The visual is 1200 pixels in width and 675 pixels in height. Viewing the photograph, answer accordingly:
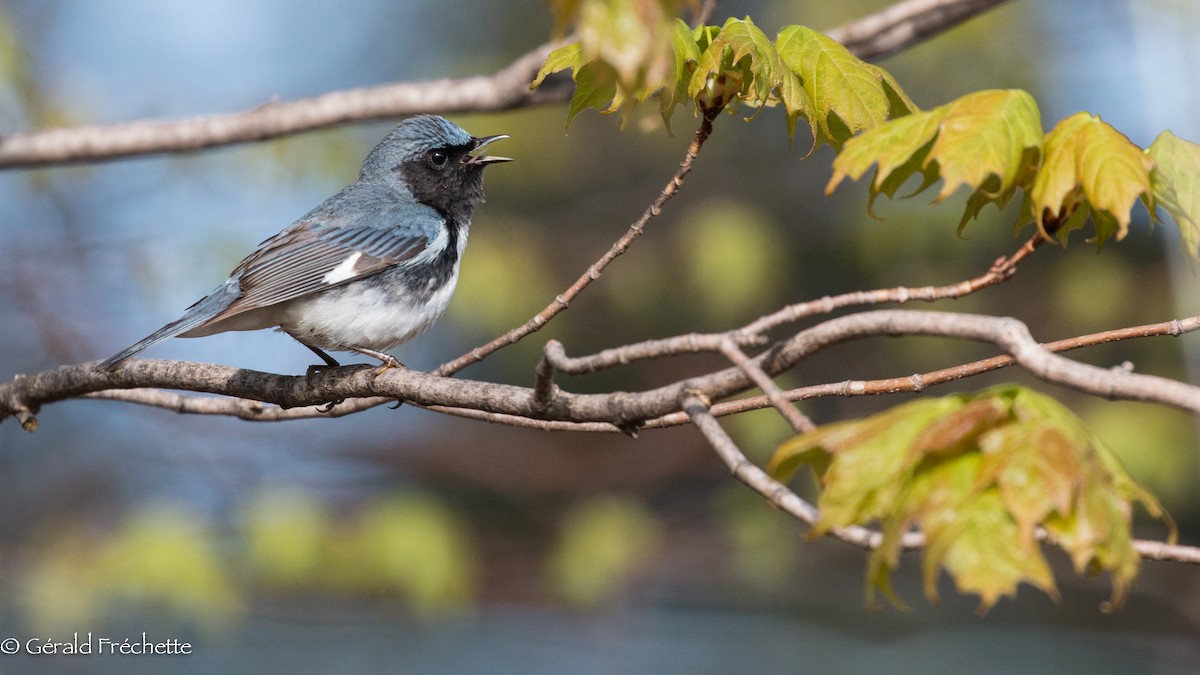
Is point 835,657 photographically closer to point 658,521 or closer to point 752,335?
point 658,521

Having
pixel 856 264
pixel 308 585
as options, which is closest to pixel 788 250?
pixel 856 264

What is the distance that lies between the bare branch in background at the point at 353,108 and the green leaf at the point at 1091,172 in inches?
79.7

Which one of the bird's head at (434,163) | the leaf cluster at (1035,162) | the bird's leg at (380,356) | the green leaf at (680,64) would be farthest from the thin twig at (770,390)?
the bird's head at (434,163)

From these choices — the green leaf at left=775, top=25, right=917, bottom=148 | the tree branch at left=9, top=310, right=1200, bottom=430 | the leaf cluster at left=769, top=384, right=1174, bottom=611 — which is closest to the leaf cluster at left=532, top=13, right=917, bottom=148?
the green leaf at left=775, top=25, right=917, bottom=148

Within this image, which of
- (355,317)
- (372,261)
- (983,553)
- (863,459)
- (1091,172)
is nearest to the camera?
(983,553)

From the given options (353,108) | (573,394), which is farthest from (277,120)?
(573,394)

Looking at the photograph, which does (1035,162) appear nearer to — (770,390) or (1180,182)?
(1180,182)

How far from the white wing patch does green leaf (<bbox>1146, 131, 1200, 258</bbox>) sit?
7.88 feet

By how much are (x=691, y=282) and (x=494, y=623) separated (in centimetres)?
284

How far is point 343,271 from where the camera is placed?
11.7 feet

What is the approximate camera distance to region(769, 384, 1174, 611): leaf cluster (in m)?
1.35

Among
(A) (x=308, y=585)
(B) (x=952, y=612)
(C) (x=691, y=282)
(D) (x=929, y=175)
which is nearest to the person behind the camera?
(D) (x=929, y=175)

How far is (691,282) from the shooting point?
745 cm
